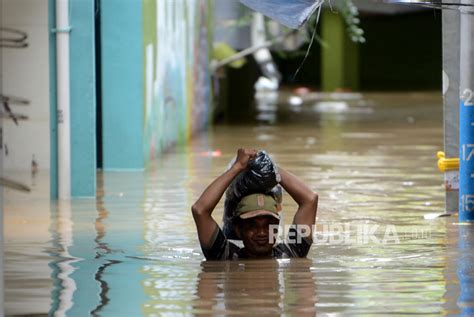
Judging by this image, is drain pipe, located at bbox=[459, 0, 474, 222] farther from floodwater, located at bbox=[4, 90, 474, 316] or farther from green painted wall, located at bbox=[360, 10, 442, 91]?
green painted wall, located at bbox=[360, 10, 442, 91]

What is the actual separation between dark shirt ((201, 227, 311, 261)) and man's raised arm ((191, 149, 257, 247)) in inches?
4.9

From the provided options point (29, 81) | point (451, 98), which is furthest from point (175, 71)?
point (451, 98)

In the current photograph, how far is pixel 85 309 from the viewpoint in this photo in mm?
7801

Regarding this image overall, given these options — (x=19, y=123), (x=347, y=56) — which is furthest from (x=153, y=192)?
(x=347, y=56)

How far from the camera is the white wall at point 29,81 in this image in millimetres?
13734

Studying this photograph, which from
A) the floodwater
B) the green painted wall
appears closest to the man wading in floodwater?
the floodwater

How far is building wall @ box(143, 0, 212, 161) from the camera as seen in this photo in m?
18.4

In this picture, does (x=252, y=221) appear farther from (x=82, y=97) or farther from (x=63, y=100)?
(x=82, y=97)

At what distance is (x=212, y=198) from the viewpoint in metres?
9.09

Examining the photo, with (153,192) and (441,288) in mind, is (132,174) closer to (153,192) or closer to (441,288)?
(153,192)

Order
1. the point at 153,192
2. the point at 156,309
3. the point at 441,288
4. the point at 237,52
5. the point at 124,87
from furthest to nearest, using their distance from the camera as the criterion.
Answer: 1. the point at 237,52
2. the point at 124,87
3. the point at 153,192
4. the point at 441,288
5. the point at 156,309

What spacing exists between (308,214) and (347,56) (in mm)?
40605

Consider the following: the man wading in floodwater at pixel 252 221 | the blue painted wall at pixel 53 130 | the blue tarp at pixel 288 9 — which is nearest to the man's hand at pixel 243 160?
the man wading in floodwater at pixel 252 221

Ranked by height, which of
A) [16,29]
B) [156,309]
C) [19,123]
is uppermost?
[16,29]
